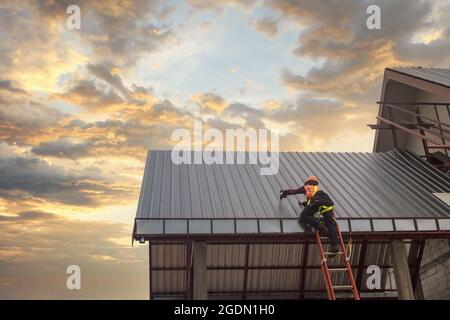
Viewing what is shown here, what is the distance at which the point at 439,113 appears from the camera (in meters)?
19.5

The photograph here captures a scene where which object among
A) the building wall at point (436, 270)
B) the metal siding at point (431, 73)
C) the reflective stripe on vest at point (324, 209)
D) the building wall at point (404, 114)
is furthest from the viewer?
the building wall at point (404, 114)

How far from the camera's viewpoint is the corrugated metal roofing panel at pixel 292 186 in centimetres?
1322

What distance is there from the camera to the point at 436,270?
15.7 m

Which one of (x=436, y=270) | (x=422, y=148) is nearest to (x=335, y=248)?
(x=436, y=270)

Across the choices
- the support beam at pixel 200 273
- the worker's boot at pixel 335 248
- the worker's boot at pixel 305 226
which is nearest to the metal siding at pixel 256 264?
the support beam at pixel 200 273

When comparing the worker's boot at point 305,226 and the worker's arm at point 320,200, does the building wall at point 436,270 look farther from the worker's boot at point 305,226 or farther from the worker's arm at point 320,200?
the worker's boot at point 305,226

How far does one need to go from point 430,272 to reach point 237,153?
29.6ft

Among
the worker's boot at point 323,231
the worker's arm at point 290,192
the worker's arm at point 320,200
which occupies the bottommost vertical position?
the worker's boot at point 323,231

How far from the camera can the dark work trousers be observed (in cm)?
1190

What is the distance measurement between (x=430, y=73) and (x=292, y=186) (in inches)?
376

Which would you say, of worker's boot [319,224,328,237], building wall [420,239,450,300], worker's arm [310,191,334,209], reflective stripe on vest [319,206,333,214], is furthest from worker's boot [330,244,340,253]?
building wall [420,239,450,300]
